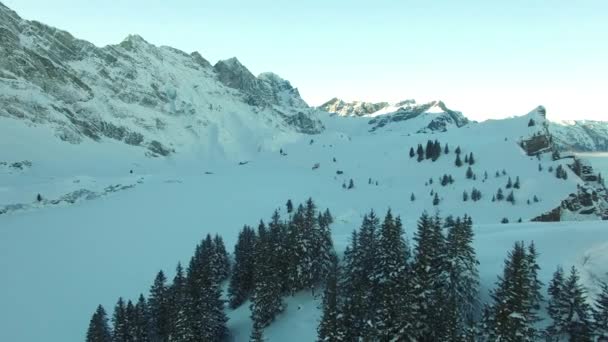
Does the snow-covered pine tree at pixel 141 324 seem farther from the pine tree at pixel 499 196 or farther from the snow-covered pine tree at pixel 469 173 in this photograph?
the snow-covered pine tree at pixel 469 173

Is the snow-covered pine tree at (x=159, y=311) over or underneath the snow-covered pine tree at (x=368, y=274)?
underneath

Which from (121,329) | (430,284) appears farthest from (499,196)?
(121,329)

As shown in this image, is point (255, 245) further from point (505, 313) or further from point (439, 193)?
point (439, 193)

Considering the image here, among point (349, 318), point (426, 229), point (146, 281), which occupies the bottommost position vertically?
point (146, 281)

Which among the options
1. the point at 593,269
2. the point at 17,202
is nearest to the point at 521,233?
the point at 593,269

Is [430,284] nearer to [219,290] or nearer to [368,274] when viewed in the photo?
[368,274]

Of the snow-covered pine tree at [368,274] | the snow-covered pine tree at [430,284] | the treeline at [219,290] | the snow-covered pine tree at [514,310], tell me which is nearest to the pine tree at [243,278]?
the treeline at [219,290]
